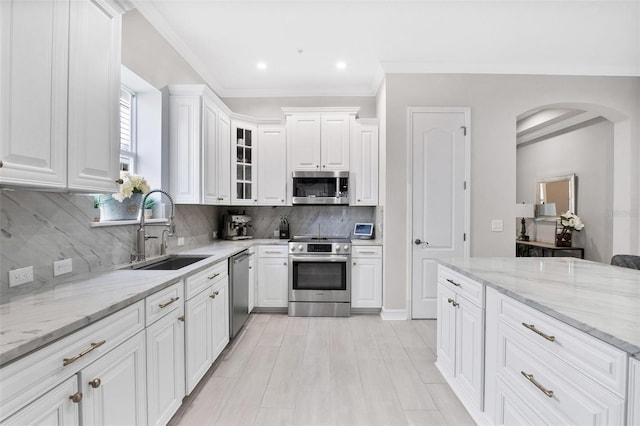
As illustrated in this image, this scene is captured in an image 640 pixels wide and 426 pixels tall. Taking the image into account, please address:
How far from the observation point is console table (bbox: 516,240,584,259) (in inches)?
178

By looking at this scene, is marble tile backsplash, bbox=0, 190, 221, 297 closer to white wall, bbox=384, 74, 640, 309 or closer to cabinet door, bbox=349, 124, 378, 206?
cabinet door, bbox=349, 124, 378, 206

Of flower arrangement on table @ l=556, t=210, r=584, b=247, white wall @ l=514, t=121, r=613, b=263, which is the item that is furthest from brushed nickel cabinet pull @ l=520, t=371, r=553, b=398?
flower arrangement on table @ l=556, t=210, r=584, b=247

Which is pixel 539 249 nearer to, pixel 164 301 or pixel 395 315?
pixel 395 315

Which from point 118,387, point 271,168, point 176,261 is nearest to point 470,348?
point 118,387

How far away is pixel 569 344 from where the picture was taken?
105 cm

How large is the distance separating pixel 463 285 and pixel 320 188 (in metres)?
2.30

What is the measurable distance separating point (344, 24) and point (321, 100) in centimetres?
147

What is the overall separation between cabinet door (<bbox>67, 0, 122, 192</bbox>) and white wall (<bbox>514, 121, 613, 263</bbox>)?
19.2 feet

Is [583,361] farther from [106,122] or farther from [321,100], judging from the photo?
[321,100]

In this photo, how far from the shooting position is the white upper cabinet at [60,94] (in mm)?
1066

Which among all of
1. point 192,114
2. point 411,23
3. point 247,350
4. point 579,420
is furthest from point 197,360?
point 411,23

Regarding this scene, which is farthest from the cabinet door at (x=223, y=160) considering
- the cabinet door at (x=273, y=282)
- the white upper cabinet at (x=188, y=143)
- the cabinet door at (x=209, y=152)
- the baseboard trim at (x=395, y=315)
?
the baseboard trim at (x=395, y=315)

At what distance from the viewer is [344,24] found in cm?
263

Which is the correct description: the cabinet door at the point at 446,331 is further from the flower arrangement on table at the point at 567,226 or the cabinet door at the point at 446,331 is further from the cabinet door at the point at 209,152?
the flower arrangement on table at the point at 567,226
